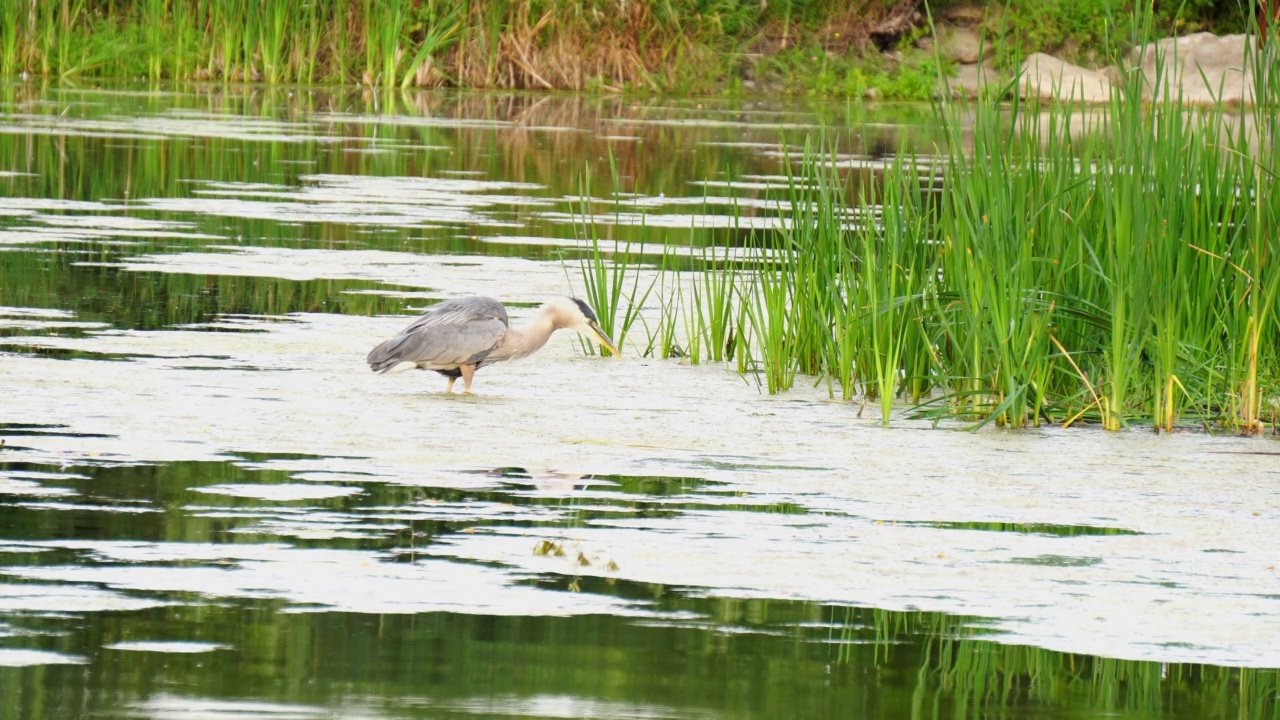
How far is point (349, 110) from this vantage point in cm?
1808

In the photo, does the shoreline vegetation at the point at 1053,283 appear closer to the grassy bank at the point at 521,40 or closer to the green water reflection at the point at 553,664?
the green water reflection at the point at 553,664

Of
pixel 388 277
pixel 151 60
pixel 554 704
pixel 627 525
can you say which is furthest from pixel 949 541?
pixel 151 60

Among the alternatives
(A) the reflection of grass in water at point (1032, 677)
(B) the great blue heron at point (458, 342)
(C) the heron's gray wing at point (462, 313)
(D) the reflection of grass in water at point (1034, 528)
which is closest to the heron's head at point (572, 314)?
(B) the great blue heron at point (458, 342)

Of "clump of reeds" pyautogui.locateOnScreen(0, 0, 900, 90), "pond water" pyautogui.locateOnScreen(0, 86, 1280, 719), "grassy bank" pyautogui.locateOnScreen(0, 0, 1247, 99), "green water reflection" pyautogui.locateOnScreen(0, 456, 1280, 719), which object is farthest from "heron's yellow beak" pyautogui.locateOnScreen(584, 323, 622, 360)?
"grassy bank" pyautogui.locateOnScreen(0, 0, 1247, 99)

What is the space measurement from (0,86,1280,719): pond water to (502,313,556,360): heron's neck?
13cm

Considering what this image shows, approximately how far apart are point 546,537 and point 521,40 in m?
17.5

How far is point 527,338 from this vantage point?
6.13 meters

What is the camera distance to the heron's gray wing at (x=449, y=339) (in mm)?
5840

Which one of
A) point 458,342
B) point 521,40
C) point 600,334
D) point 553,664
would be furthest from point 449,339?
point 521,40

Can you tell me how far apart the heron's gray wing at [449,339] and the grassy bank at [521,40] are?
14003 mm

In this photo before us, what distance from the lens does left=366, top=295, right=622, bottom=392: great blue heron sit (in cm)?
585

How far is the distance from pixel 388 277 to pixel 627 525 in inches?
176

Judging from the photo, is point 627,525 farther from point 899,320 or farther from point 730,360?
point 730,360

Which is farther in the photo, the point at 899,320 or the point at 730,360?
the point at 730,360
